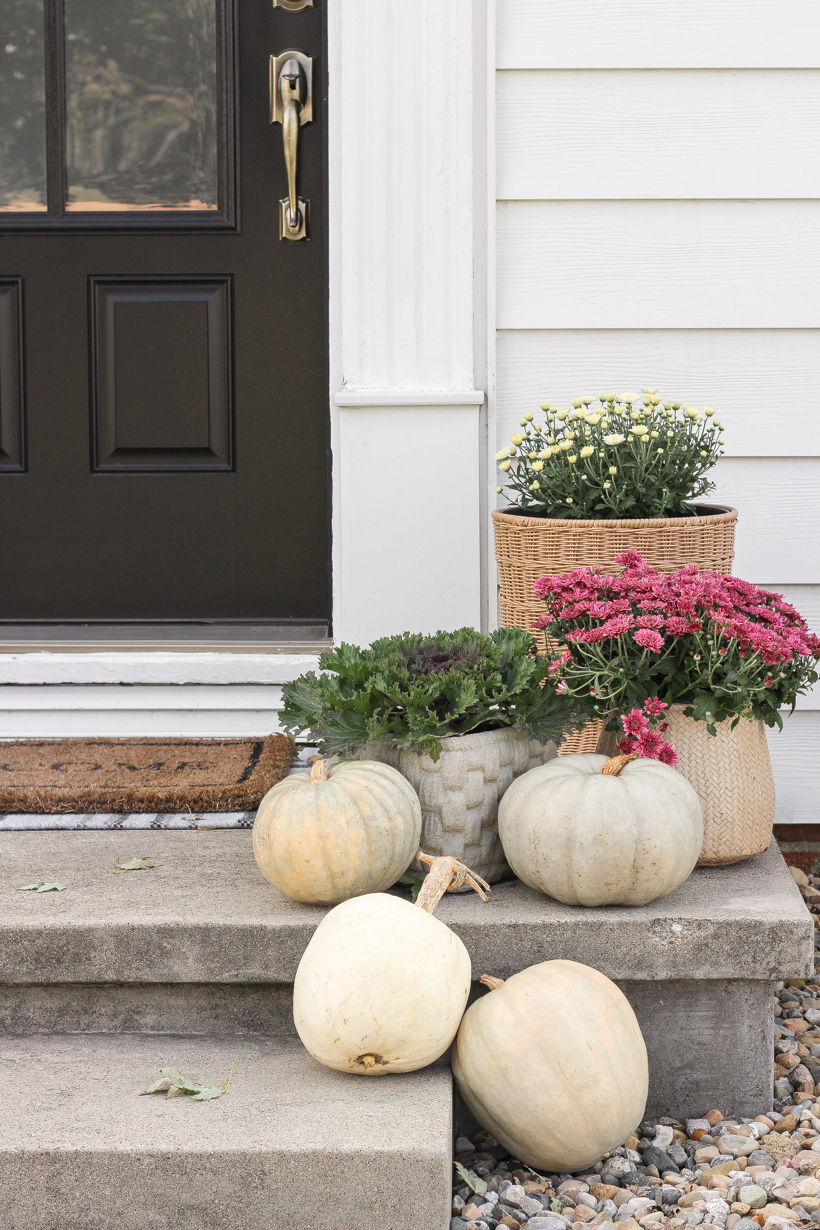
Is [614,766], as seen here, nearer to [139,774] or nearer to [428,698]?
[428,698]

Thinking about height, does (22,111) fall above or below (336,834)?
above

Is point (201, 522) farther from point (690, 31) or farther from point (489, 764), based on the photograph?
point (690, 31)

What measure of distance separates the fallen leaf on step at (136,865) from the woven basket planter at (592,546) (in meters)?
0.79

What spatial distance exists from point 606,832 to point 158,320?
5.47 ft

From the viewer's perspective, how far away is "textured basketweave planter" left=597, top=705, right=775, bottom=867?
180 cm

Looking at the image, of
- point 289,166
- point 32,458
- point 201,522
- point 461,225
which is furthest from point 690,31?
point 32,458

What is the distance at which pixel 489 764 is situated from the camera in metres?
1.75

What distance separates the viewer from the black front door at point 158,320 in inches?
101

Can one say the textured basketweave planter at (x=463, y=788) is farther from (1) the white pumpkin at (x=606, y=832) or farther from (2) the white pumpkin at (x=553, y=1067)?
(2) the white pumpkin at (x=553, y=1067)

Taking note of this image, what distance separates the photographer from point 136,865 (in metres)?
1.83

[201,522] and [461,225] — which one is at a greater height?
[461,225]

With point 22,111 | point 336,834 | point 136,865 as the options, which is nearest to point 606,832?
point 336,834

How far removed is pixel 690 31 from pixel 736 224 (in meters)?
0.39

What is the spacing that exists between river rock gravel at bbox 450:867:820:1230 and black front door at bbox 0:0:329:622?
1.44m
